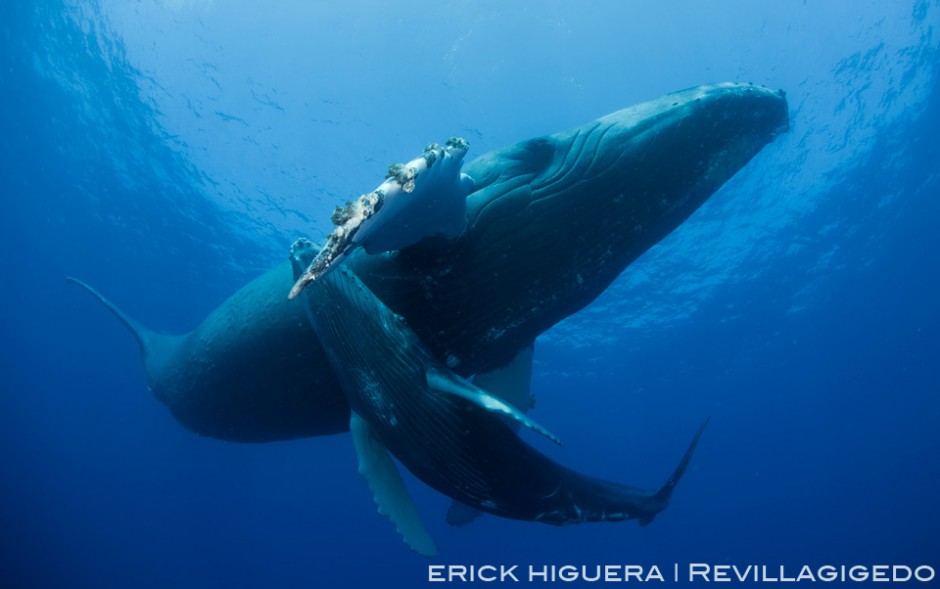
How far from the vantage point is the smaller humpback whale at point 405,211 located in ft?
6.38

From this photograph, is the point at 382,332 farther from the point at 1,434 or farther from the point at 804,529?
the point at 804,529

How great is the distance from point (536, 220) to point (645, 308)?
29435mm

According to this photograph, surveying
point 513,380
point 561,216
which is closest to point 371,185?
point 513,380

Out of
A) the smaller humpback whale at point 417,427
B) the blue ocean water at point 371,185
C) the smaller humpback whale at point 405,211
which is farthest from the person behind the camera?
the blue ocean water at point 371,185

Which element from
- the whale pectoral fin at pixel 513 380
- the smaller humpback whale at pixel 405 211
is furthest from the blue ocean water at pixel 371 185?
the smaller humpback whale at pixel 405 211

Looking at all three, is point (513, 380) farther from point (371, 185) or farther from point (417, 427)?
point (371, 185)

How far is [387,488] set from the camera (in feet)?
12.9

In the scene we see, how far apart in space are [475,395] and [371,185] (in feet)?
72.4

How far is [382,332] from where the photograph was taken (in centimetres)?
330

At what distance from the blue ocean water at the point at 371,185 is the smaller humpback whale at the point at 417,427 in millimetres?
18755

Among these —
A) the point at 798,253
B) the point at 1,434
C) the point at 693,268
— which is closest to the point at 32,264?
the point at 1,434

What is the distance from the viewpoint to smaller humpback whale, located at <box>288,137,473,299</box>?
1.95 meters

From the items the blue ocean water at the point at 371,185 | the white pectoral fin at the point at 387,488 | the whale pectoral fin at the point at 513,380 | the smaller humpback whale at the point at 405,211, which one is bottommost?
the white pectoral fin at the point at 387,488

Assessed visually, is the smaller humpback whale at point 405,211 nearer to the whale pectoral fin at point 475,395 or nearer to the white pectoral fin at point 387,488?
the whale pectoral fin at point 475,395
